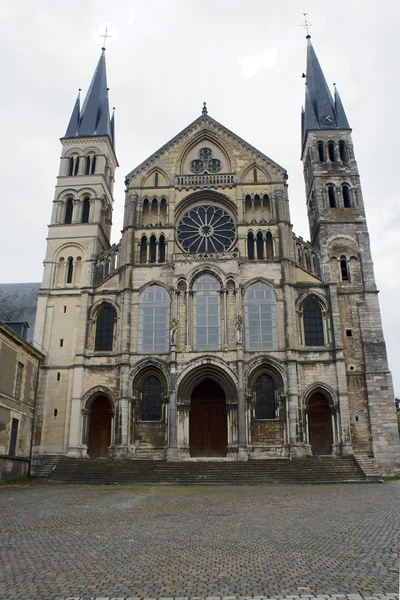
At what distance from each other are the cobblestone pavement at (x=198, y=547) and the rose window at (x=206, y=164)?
79.3ft

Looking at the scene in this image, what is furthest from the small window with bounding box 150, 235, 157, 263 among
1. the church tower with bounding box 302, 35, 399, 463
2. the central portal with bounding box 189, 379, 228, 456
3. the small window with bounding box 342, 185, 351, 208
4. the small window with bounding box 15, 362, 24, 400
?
the small window with bounding box 342, 185, 351, 208

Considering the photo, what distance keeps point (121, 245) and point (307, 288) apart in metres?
12.4

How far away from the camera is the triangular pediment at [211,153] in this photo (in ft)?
114

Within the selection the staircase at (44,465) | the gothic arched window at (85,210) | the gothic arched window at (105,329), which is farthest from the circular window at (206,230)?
the staircase at (44,465)

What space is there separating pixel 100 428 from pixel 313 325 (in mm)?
14512

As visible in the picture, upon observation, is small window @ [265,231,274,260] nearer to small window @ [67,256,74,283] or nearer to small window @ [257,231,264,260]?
small window @ [257,231,264,260]

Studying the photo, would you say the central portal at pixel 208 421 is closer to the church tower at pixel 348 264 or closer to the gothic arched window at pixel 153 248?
the church tower at pixel 348 264

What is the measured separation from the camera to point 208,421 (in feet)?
99.4

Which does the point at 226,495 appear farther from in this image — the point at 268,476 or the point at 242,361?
the point at 242,361

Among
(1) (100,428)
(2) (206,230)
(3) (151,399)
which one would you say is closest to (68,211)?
(2) (206,230)

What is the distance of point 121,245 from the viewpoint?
32.6 m

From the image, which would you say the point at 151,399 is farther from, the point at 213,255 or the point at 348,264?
the point at 348,264

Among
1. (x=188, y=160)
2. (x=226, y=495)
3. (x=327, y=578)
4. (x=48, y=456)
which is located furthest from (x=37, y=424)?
(x=327, y=578)

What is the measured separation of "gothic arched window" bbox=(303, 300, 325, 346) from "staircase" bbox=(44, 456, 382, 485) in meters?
6.97
